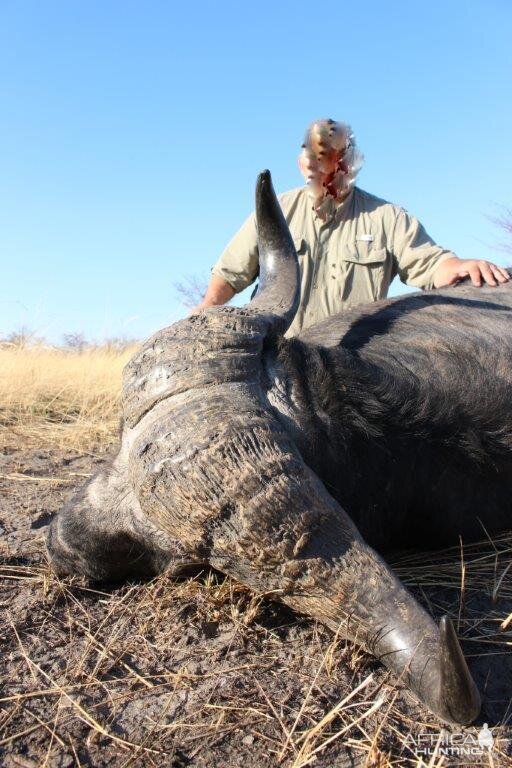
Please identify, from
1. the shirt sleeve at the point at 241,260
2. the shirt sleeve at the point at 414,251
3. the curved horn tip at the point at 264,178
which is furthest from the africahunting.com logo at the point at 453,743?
the shirt sleeve at the point at 241,260

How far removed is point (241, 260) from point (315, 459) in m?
2.90

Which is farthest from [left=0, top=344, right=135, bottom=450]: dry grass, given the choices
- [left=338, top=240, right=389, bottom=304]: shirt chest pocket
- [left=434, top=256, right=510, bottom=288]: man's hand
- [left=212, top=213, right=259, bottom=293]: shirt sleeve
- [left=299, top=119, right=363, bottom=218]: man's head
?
[left=434, top=256, right=510, bottom=288]: man's hand

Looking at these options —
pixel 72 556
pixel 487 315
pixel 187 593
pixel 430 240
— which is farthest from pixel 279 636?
pixel 430 240

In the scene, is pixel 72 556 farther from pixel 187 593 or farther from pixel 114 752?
pixel 114 752

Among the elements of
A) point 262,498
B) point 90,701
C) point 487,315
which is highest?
point 487,315

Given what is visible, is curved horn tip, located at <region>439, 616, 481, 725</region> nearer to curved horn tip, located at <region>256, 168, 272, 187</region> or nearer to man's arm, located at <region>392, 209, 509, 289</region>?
curved horn tip, located at <region>256, 168, 272, 187</region>

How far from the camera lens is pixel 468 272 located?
386 centimetres

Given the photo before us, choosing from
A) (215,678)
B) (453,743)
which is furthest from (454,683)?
(215,678)

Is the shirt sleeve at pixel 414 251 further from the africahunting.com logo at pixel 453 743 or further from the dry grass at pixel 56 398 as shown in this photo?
the africahunting.com logo at pixel 453 743

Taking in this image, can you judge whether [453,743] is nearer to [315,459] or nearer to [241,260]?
[315,459]

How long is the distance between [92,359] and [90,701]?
24.4ft

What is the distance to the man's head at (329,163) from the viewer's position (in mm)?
4738

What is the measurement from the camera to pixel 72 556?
2.29 meters

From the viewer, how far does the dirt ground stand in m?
1.55
